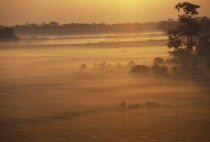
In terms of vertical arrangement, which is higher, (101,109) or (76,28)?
(76,28)

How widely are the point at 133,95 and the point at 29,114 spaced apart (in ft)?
15.5

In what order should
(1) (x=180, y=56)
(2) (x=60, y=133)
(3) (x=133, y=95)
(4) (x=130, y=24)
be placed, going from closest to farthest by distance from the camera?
(2) (x=60, y=133), (3) (x=133, y=95), (1) (x=180, y=56), (4) (x=130, y=24)

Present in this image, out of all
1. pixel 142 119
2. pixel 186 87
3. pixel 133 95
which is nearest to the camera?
pixel 142 119

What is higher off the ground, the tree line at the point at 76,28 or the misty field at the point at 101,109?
the tree line at the point at 76,28

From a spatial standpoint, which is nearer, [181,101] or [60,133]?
[60,133]

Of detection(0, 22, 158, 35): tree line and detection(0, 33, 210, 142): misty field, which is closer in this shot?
detection(0, 33, 210, 142): misty field

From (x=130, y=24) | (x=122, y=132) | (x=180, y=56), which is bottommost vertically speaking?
(x=122, y=132)

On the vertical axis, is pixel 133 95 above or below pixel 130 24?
below

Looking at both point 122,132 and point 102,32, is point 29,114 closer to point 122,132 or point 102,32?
point 122,132

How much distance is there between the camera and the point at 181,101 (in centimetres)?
1641

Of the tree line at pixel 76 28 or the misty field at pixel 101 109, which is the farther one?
the tree line at pixel 76 28

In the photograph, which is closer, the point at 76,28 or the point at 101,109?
the point at 101,109

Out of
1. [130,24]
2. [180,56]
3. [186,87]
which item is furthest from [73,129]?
[130,24]

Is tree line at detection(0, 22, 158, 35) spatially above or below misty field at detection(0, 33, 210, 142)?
above
